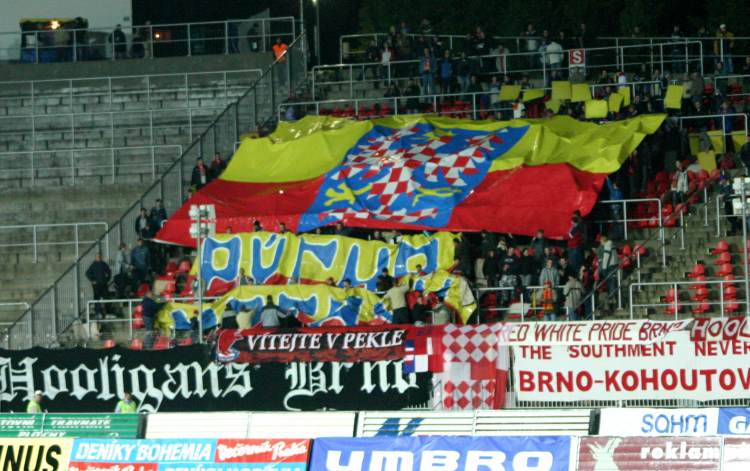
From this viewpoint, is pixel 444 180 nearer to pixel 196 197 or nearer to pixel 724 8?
pixel 196 197

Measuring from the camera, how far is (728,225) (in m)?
34.7

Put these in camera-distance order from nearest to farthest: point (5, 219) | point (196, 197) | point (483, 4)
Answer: point (196, 197), point (5, 219), point (483, 4)

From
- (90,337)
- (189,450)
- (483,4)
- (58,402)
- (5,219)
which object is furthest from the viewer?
(483,4)

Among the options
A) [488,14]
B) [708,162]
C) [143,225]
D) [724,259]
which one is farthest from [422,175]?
[488,14]

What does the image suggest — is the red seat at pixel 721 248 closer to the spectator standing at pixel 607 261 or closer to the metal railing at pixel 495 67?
the spectator standing at pixel 607 261

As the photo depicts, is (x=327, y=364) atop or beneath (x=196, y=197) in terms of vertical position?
beneath

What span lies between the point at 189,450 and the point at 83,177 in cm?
2086

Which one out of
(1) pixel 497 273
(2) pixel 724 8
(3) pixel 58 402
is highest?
(2) pixel 724 8

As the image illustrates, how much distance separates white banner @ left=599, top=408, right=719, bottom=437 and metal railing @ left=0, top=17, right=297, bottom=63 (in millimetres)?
27205

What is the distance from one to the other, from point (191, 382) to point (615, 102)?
13618 mm

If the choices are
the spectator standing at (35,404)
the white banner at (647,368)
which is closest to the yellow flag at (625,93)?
the white banner at (647,368)

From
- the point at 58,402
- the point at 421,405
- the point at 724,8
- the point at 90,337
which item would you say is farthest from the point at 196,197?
the point at 724,8

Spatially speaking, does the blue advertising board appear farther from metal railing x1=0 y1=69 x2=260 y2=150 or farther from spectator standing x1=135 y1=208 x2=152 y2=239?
metal railing x1=0 y1=69 x2=260 y2=150

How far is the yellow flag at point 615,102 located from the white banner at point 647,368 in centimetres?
1210
